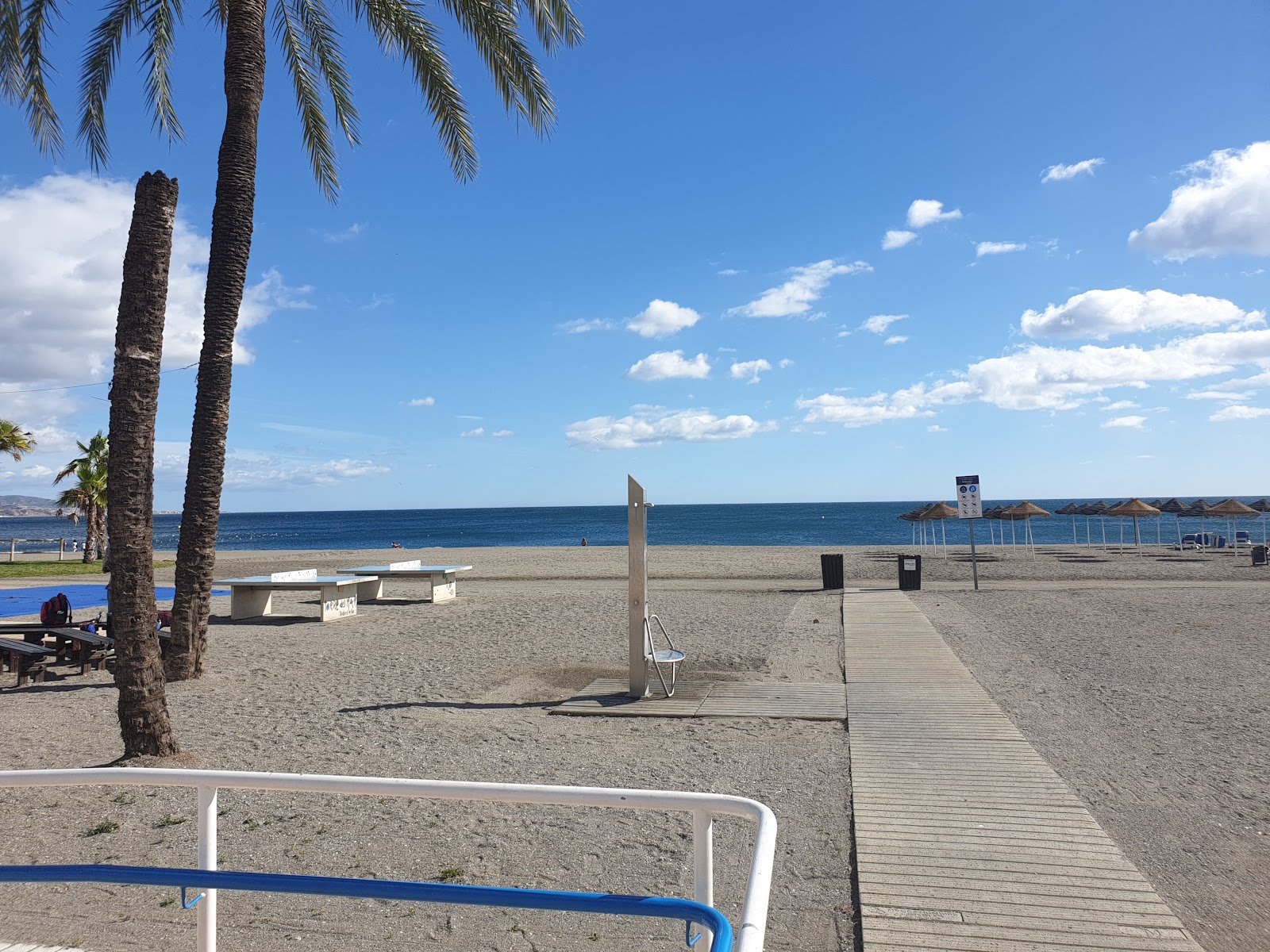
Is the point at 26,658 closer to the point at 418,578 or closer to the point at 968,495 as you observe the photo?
the point at 418,578

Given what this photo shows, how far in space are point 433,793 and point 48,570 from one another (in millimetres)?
33293

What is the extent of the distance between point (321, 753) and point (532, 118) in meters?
8.14

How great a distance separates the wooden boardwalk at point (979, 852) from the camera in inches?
137

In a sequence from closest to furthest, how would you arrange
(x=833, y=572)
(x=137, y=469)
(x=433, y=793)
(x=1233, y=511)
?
(x=433, y=793)
(x=137, y=469)
(x=833, y=572)
(x=1233, y=511)

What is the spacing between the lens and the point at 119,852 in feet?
14.7

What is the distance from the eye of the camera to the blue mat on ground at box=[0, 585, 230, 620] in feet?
54.2

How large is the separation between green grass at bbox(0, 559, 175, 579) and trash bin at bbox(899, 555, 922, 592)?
24409 millimetres

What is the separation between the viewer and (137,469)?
622 centimetres

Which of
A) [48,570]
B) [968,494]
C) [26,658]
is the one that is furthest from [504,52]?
[48,570]

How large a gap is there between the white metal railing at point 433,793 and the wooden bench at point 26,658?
8.89 m

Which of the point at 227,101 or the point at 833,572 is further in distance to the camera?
the point at 833,572

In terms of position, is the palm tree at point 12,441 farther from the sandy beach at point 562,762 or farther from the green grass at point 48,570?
the sandy beach at point 562,762

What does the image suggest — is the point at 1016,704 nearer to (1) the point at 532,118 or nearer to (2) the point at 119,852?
(2) the point at 119,852

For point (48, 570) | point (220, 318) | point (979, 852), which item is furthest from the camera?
point (48, 570)
